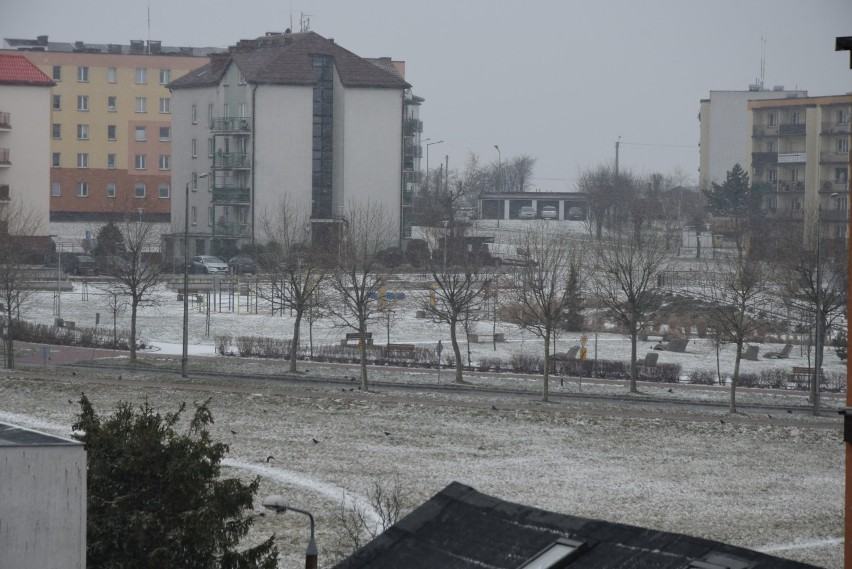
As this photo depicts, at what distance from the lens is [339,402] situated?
3206 cm

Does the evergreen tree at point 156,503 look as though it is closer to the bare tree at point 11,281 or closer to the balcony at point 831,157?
the bare tree at point 11,281

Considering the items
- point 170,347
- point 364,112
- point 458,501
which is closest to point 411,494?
point 458,501

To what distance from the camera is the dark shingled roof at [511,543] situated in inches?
412

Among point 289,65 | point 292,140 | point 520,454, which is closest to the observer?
point 520,454

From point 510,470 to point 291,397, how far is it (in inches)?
368

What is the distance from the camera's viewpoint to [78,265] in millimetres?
63844

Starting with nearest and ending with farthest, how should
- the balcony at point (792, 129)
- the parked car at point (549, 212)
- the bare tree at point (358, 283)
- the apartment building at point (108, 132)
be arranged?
the bare tree at point (358, 283) → the balcony at point (792, 129) → the apartment building at point (108, 132) → the parked car at point (549, 212)

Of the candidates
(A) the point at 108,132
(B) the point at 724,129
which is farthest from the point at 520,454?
(B) the point at 724,129

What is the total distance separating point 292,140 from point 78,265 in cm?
1600

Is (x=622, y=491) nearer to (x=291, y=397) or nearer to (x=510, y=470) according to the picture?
(x=510, y=470)

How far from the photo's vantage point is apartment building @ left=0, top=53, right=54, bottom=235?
6975 cm

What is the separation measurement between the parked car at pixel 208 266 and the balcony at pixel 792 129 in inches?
1772

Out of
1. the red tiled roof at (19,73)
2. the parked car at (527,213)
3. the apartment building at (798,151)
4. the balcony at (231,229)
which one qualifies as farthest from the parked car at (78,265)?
the parked car at (527,213)

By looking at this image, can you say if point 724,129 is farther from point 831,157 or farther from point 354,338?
point 354,338
